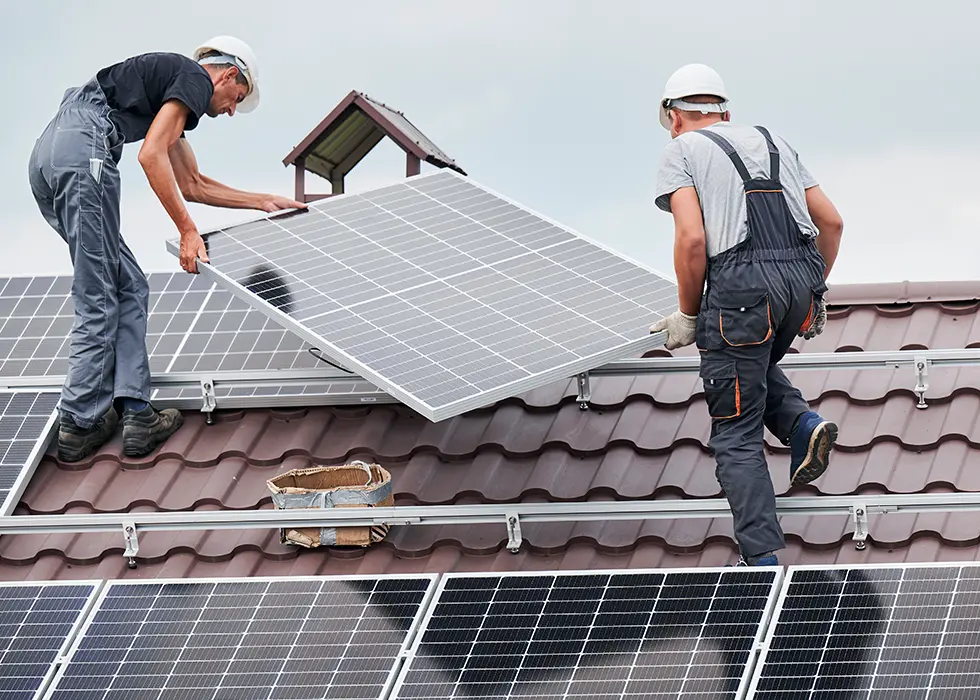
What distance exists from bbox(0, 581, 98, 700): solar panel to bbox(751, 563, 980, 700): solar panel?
10.1 feet

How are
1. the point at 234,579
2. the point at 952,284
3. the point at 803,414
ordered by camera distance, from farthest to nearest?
the point at 952,284 → the point at 803,414 → the point at 234,579

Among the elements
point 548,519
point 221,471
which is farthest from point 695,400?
point 221,471

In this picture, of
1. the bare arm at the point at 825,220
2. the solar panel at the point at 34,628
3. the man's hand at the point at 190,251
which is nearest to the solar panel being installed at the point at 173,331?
the man's hand at the point at 190,251

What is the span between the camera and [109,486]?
903 centimetres

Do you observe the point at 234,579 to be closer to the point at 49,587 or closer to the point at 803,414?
the point at 49,587

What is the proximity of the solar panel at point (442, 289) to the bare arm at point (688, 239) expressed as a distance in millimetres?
924

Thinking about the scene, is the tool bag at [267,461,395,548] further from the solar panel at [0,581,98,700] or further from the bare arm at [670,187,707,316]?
the bare arm at [670,187,707,316]

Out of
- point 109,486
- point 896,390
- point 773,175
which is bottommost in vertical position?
point 109,486

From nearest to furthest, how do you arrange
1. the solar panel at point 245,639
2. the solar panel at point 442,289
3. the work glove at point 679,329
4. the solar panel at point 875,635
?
the solar panel at point 875,635, the solar panel at point 245,639, the work glove at point 679,329, the solar panel at point 442,289

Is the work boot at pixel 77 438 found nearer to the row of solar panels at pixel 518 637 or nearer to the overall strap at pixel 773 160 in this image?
the row of solar panels at pixel 518 637

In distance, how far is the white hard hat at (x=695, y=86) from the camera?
7.73 m

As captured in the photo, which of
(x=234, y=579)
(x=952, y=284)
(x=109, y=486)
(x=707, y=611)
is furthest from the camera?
(x=952, y=284)

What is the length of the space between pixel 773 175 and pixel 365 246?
2.96 meters

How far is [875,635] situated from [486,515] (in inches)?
85.1
